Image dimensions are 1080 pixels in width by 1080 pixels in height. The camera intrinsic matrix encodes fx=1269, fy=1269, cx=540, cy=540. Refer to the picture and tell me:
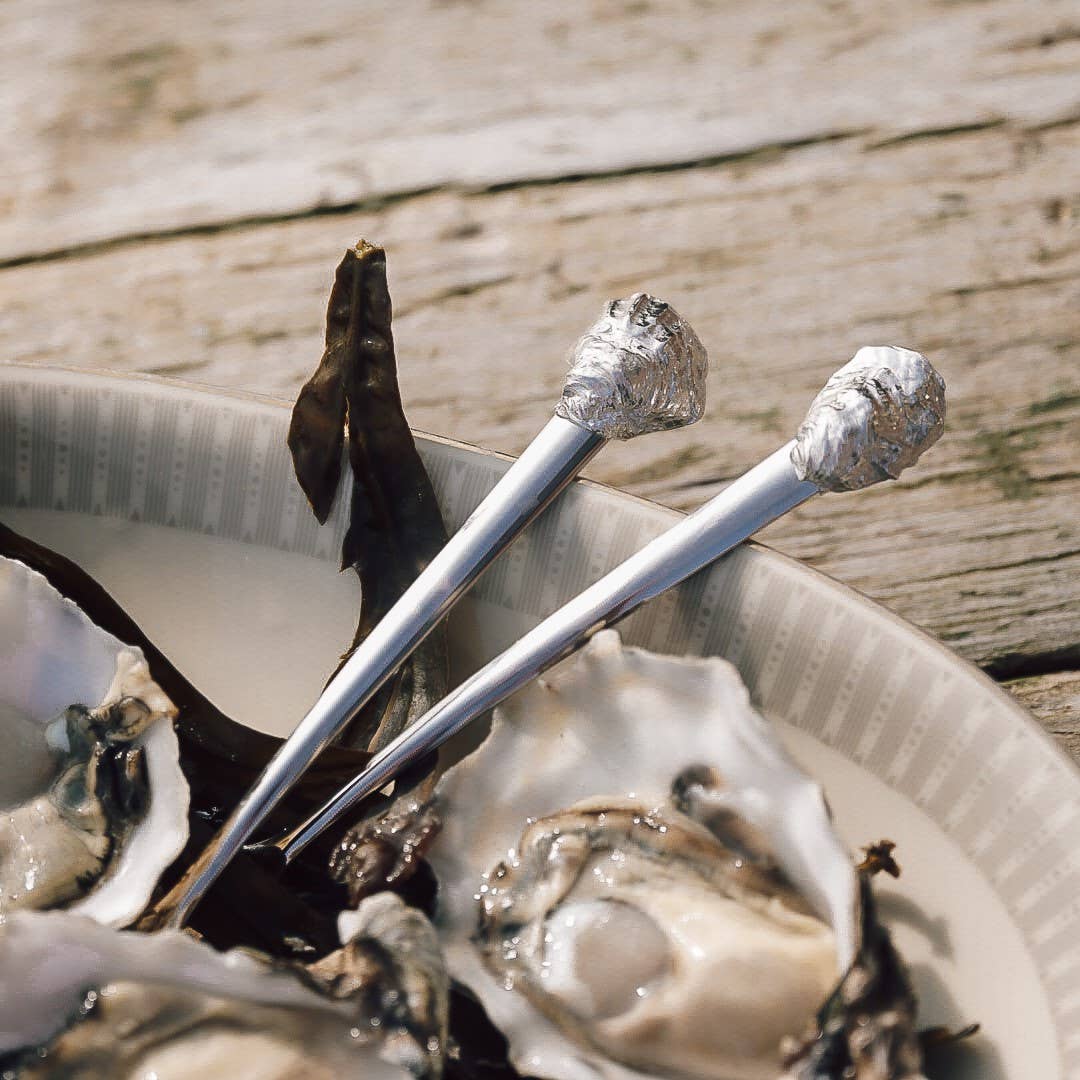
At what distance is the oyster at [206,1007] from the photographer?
1.19ft

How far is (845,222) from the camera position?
2.59 ft

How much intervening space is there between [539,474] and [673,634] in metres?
0.08

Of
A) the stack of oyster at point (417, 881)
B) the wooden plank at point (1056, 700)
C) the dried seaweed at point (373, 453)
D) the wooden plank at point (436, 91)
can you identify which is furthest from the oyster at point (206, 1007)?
the wooden plank at point (436, 91)

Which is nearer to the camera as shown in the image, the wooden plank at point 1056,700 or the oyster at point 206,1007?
the oyster at point 206,1007

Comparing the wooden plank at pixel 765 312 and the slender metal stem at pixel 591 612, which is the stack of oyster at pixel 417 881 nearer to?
the slender metal stem at pixel 591 612

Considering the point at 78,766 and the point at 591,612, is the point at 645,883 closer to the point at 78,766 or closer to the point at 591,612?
the point at 591,612

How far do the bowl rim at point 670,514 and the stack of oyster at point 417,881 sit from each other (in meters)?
0.03

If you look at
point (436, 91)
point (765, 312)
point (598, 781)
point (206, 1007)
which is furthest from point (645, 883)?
point (436, 91)

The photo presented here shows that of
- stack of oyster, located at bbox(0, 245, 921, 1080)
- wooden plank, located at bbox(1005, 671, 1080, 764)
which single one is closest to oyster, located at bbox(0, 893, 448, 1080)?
stack of oyster, located at bbox(0, 245, 921, 1080)

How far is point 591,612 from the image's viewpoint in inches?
18.1

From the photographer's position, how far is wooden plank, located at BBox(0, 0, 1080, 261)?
0.82 m

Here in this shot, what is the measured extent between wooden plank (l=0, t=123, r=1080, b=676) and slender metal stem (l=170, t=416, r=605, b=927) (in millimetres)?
213

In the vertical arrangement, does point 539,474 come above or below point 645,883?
above

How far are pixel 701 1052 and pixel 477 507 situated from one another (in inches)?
8.2
